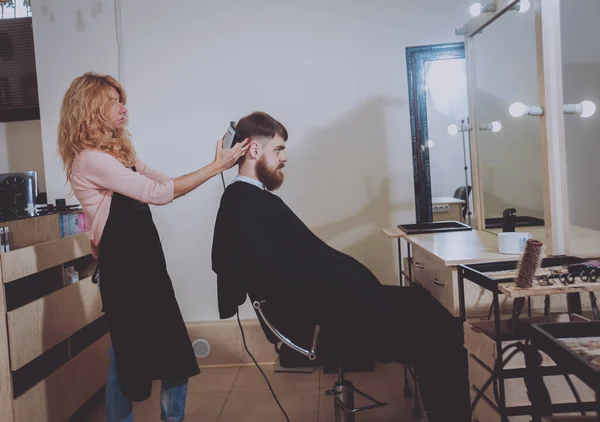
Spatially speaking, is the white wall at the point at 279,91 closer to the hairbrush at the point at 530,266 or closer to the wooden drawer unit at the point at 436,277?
the wooden drawer unit at the point at 436,277

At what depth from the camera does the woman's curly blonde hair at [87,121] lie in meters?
1.77

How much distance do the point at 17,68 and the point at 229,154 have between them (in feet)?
7.34

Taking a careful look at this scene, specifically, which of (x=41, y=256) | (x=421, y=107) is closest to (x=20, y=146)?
(x=41, y=256)

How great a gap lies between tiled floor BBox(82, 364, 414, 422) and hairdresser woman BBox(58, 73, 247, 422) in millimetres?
604

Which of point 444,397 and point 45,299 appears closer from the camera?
point 444,397

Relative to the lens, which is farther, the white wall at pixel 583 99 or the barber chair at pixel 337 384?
the white wall at pixel 583 99

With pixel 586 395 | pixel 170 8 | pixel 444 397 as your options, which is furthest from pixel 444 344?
pixel 170 8

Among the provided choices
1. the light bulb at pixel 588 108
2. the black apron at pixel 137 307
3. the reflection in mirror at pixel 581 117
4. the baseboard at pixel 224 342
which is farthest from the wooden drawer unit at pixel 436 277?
the baseboard at pixel 224 342

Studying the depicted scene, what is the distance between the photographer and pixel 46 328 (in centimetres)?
210

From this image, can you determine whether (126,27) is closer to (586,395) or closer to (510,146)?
(510,146)

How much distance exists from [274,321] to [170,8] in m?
2.11

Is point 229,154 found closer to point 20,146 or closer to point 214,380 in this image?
point 214,380

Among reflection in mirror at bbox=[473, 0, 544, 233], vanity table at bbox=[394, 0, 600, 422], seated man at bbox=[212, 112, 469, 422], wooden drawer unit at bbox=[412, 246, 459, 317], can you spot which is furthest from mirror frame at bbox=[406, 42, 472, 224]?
seated man at bbox=[212, 112, 469, 422]

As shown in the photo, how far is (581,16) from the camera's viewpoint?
2096 millimetres
